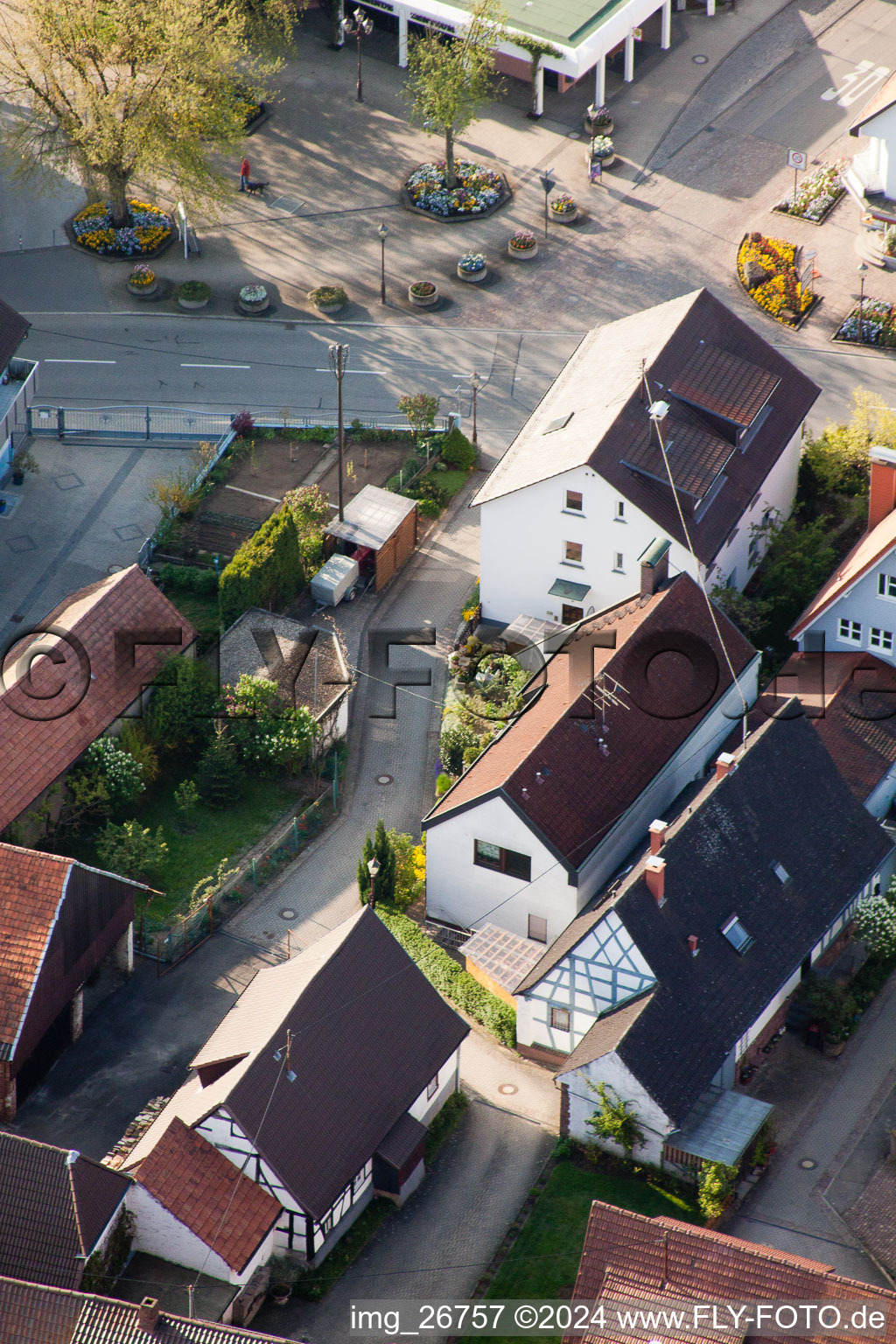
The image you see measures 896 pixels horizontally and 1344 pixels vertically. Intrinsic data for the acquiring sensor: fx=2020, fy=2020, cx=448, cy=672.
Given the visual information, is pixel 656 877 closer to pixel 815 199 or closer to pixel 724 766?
pixel 724 766

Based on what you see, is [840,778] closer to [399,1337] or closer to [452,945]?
[452,945]

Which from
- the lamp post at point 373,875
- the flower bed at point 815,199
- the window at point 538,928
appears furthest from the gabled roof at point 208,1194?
the flower bed at point 815,199

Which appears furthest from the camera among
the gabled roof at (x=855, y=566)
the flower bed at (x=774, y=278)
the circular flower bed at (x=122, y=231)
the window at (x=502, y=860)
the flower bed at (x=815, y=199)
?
the flower bed at (x=815, y=199)

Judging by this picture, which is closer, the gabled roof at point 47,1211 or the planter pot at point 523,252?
the gabled roof at point 47,1211

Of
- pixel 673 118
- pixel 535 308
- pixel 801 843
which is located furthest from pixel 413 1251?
pixel 673 118

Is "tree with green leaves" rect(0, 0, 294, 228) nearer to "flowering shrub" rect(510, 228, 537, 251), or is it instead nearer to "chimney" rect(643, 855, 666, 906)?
"flowering shrub" rect(510, 228, 537, 251)

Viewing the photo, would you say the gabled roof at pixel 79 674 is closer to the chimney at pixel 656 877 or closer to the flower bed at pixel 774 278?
the chimney at pixel 656 877

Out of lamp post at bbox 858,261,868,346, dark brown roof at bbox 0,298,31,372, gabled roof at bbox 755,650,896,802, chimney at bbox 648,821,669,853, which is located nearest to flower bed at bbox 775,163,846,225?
lamp post at bbox 858,261,868,346
